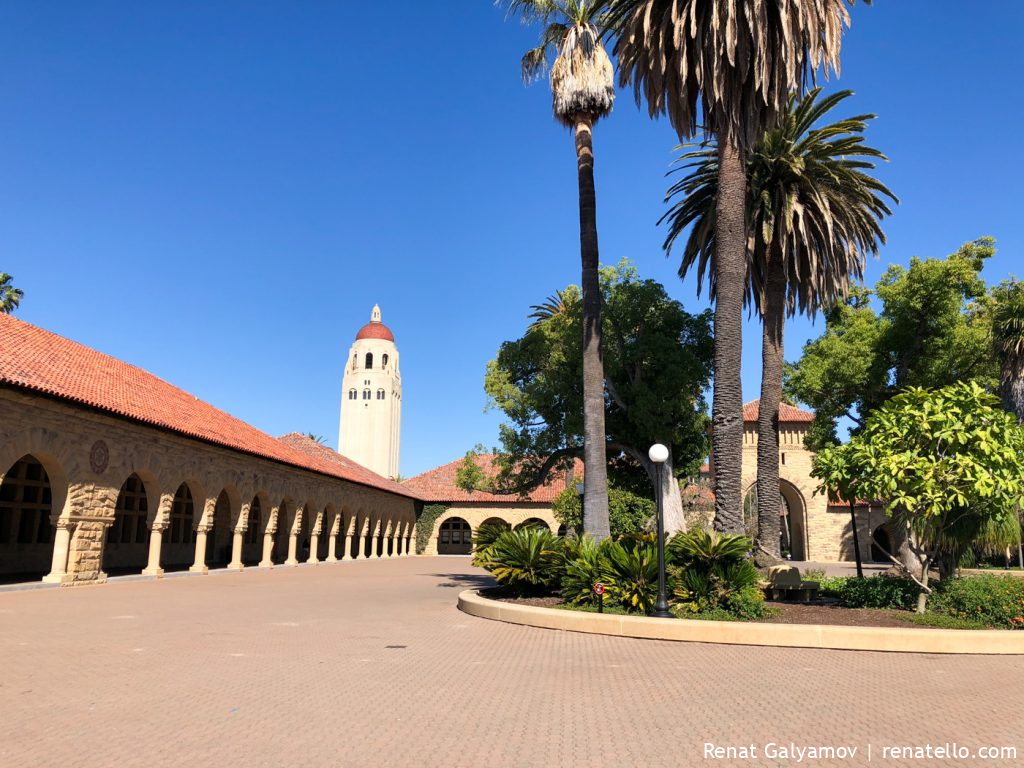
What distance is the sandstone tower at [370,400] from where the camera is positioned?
107 meters

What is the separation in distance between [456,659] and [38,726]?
4.53 meters

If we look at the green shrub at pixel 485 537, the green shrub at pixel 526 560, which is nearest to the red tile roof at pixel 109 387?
the green shrub at pixel 485 537

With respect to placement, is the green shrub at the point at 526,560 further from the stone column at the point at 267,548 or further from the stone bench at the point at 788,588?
the stone column at the point at 267,548

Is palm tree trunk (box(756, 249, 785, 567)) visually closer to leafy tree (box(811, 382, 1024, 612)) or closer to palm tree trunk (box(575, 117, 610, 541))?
palm tree trunk (box(575, 117, 610, 541))

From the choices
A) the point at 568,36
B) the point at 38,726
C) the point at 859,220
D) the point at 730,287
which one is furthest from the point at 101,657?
the point at 859,220

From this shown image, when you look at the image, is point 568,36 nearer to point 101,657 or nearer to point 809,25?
point 809,25

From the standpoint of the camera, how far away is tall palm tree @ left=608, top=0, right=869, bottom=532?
14445 mm

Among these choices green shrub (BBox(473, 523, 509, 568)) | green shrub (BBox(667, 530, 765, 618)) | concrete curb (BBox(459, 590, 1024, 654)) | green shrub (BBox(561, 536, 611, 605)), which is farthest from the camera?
green shrub (BBox(473, 523, 509, 568))

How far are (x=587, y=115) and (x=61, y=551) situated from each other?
1723 centimetres

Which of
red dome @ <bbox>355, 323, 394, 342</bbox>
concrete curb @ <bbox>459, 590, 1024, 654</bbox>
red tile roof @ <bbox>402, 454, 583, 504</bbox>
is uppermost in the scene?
red dome @ <bbox>355, 323, 394, 342</bbox>

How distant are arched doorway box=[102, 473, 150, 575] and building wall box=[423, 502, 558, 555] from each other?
26751 mm

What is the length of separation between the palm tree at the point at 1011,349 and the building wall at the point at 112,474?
29592mm

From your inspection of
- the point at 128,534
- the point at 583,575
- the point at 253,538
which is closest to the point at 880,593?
the point at 583,575

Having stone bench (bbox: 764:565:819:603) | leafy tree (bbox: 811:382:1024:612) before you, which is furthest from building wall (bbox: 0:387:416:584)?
leafy tree (bbox: 811:382:1024:612)
